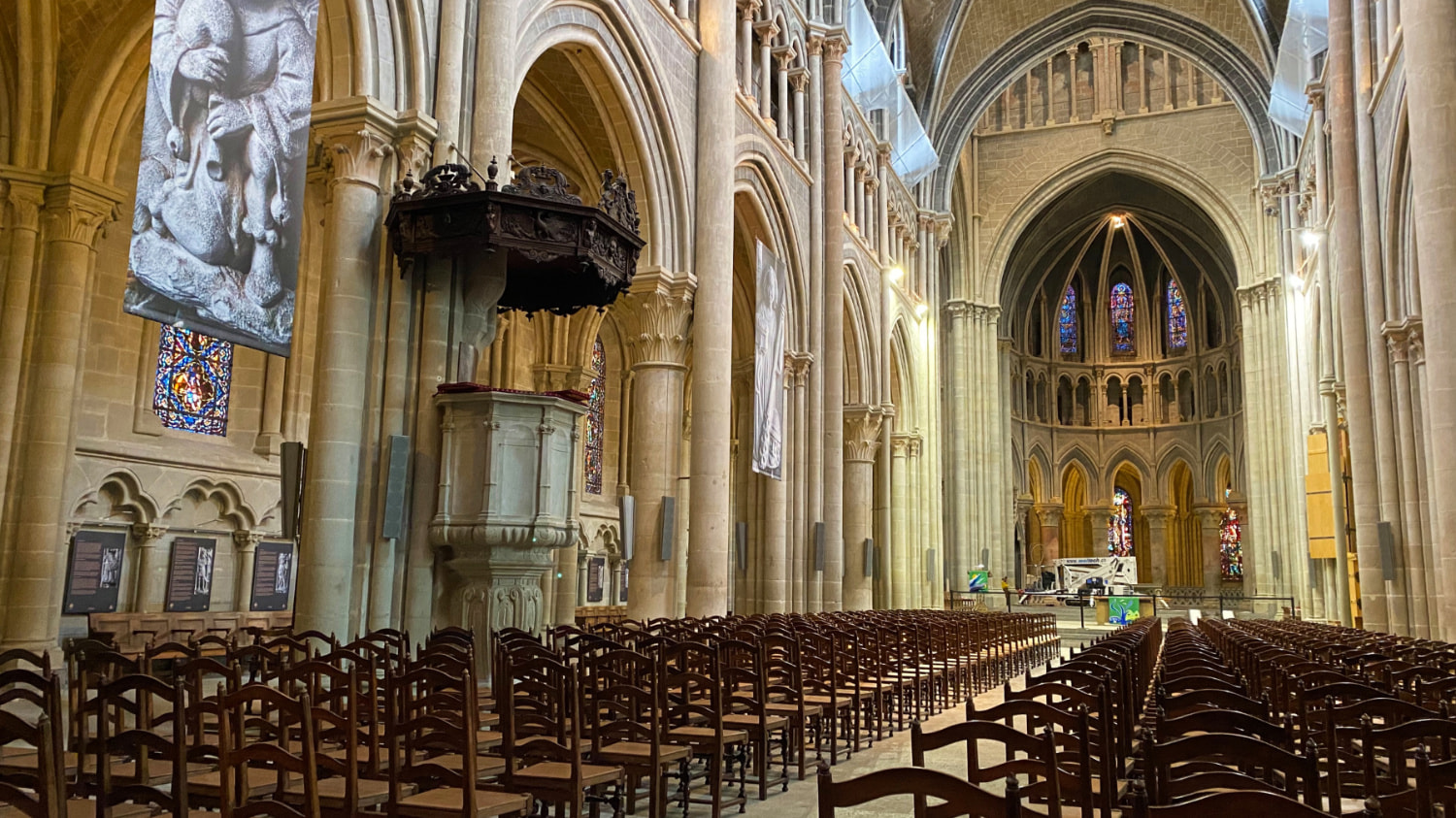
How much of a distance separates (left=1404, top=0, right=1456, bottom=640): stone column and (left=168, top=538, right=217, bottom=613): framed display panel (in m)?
15.8

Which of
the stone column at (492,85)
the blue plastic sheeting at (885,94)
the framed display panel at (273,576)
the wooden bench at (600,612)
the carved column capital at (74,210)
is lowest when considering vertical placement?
the wooden bench at (600,612)

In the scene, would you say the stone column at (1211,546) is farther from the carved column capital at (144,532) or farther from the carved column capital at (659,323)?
the carved column capital at (144,532)

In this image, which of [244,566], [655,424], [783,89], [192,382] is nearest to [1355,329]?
[783,89]

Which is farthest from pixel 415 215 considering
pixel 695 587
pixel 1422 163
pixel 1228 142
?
pixel 1228 142

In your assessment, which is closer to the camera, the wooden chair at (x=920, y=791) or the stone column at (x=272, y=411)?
the wooden chair at (x=920, y=791)

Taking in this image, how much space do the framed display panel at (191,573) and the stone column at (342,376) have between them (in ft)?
19.1

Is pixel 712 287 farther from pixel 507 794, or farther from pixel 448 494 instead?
pixel 507 794

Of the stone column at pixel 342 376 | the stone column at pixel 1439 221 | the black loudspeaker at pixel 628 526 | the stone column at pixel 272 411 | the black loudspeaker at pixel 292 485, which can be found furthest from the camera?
the stone column at pixel 272 411

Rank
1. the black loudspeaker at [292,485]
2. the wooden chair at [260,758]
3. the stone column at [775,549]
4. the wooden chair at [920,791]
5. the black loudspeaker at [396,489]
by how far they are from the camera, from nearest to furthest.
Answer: the wooden chair at [920,791]
the wooden chair at [260,758]
the black loudspeaker at [396,489]
the black loudspeaker at [292,485]
the stone column at [775,549]

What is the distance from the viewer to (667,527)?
50.8ft

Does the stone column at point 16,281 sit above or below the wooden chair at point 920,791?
above

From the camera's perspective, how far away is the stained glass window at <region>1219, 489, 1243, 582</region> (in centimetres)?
4872

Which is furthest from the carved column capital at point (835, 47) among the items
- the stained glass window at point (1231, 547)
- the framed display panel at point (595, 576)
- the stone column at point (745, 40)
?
the stained glass window at point (1231, 547)

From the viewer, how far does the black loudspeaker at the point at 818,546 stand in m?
21.5
